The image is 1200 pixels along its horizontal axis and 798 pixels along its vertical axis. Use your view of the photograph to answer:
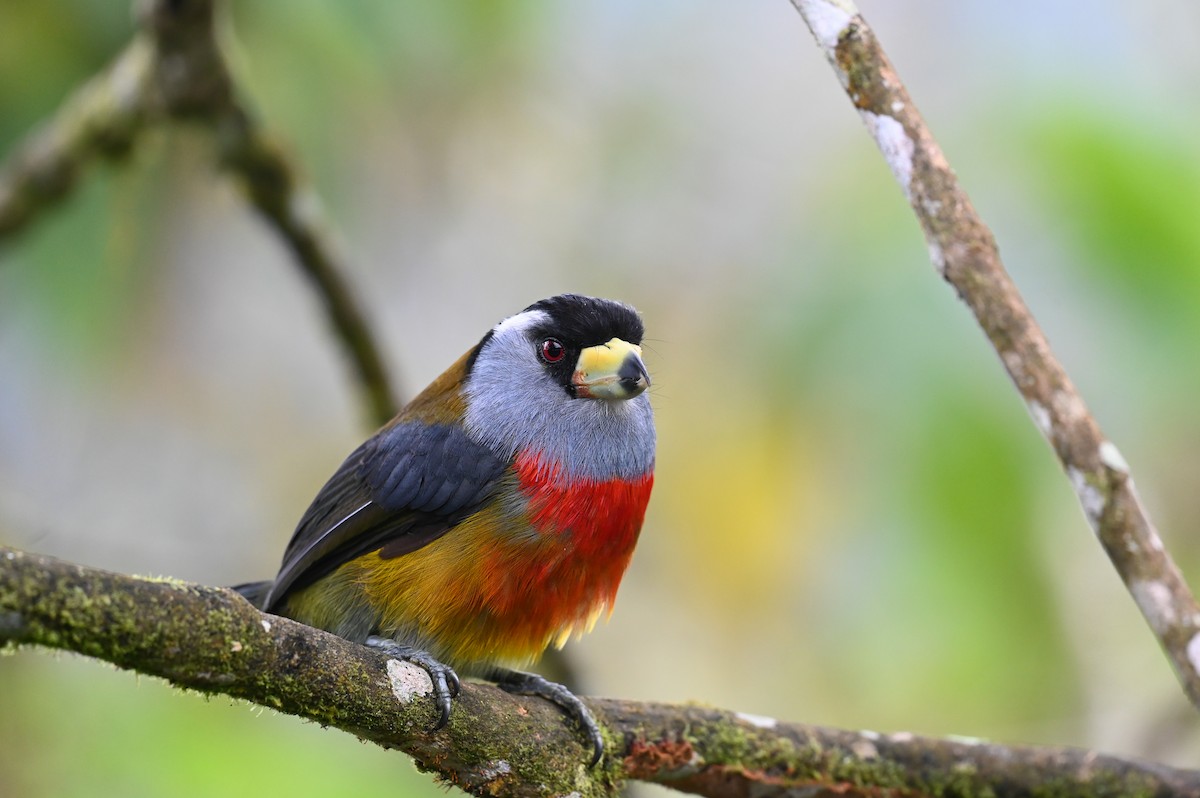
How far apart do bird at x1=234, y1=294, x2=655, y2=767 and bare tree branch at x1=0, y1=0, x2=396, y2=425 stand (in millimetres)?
1134

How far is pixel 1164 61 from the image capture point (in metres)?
5.20

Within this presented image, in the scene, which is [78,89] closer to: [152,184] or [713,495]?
[152,184]

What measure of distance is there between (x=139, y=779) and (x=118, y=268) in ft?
6.74

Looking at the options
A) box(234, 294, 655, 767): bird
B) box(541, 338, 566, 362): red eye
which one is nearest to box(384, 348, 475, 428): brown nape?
box(234, 294, 655, 767): bird

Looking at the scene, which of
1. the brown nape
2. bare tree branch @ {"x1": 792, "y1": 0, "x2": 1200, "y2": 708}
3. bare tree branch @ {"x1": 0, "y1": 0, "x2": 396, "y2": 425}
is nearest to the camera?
bare tree branch @ {"x1": 792, "y1": 0, "x2": 1200, "y2": 708}

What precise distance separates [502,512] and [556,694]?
0.46 metres

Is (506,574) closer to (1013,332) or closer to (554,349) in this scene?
(554,349)

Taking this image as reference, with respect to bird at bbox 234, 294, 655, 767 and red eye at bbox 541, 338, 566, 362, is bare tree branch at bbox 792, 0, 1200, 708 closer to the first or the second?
bird at bbox 234, 294, 655, 767

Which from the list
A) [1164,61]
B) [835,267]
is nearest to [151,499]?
[835,267]

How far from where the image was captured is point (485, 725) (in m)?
2.52

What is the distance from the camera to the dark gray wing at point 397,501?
291 centimetres

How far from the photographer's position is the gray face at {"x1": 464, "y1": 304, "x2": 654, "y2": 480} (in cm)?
298

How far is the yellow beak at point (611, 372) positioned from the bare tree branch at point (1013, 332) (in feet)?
3.08

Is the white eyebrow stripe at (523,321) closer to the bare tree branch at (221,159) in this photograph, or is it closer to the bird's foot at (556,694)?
the bird's foot at (556,694)
